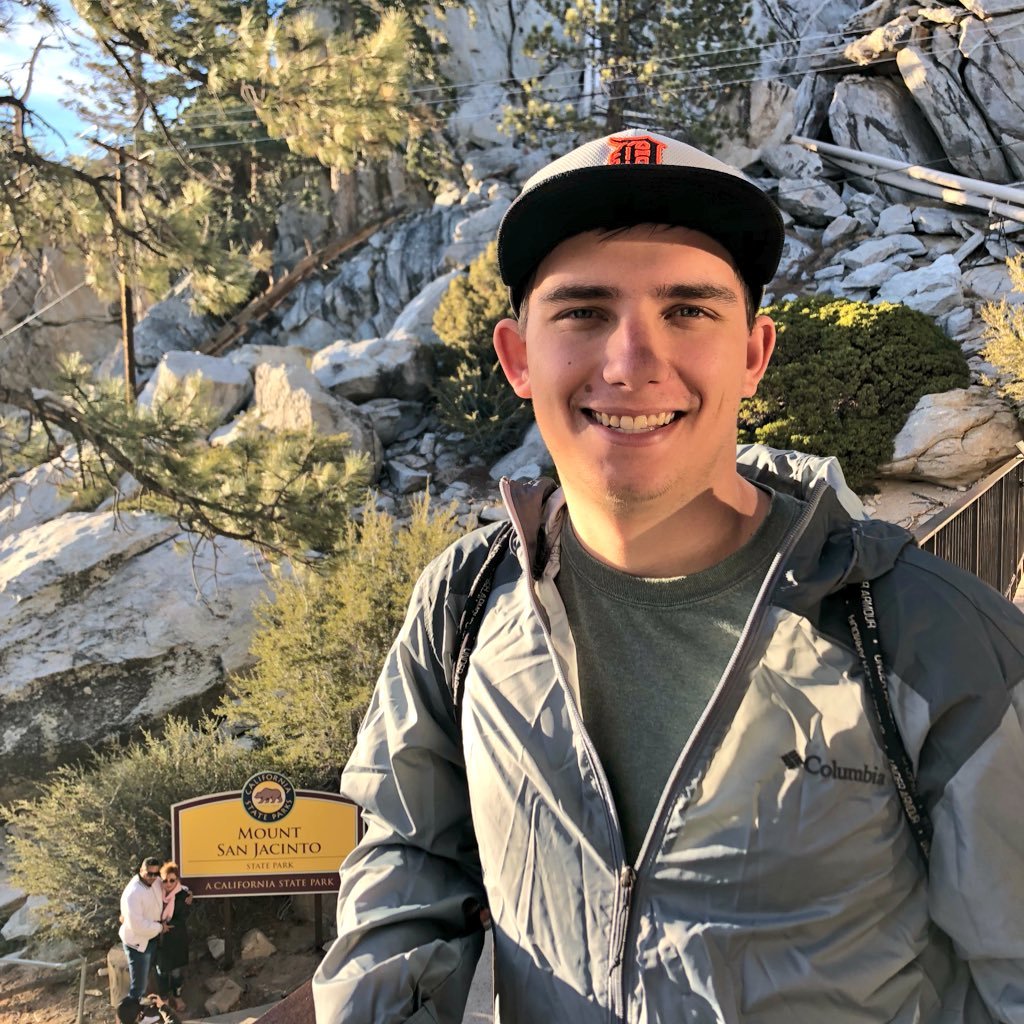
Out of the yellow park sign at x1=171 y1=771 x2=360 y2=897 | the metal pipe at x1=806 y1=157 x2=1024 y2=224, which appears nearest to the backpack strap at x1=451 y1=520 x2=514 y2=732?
the yellow park sign at x1=171 y1=771 x2=360 y2=897

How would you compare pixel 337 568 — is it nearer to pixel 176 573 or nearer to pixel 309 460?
pixel 309 460

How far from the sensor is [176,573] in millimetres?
9219

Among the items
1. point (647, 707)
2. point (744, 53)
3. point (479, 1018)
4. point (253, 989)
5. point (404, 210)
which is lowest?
point (253, 989)

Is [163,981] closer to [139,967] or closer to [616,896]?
[139,967]

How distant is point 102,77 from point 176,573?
4.94m

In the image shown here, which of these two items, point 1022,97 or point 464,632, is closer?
point 464,632

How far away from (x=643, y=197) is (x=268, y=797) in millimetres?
4314

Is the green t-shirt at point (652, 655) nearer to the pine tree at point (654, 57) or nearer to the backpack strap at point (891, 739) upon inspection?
the backpack strap at point (891, 739)

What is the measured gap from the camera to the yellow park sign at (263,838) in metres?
4.77

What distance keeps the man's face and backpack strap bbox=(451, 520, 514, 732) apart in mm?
296

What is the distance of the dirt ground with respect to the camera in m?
5.35

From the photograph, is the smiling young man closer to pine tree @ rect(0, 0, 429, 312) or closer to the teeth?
the teeth

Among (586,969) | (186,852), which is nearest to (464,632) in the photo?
(586,969)

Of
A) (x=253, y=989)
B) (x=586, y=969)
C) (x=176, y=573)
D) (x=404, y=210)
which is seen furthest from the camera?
(x=404, y=210)
